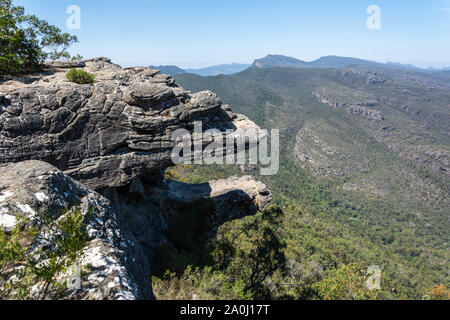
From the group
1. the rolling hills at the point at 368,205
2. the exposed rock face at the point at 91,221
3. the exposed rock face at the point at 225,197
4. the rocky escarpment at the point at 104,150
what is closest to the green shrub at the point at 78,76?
the rocky escarpment at the point at 104,150

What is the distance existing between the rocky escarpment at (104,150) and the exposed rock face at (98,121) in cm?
5

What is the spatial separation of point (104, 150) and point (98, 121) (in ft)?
6.24

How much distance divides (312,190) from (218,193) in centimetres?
13312

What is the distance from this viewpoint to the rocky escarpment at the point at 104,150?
7012 millimetres

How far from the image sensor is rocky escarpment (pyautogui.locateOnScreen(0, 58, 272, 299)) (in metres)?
7.01

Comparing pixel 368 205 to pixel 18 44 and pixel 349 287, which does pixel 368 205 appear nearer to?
pixel 349 287

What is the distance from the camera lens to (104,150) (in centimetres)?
1502

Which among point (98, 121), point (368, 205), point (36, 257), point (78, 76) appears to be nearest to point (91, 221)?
point (36, 257)

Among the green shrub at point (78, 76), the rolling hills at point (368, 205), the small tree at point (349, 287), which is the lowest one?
the rolling hills at point (368, 205)

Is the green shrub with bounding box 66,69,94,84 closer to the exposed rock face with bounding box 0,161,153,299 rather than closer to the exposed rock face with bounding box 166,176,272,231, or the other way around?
the exposed rock face with bounding box 0,161,153,299

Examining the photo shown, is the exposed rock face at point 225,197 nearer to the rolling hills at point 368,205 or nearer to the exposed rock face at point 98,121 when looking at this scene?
the exposed rock face at point 98,121

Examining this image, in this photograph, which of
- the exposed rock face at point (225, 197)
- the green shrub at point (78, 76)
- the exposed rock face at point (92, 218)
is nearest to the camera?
the exposed rock face at point (92, 218)
